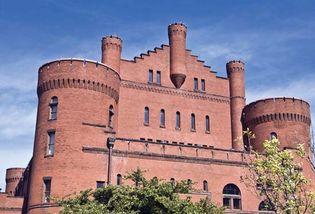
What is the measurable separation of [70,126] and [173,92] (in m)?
14.3

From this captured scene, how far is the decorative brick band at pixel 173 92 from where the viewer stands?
45281 mm

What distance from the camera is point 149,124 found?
45.0 m

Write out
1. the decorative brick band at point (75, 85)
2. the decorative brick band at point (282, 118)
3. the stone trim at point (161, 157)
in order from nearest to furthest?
the stone trim at point (161, 157)
the decorative brick band at point (75, 85)
the decorative brick band at point (282, 118)

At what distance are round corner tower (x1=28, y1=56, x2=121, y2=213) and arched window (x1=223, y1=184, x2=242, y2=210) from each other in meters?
10.8

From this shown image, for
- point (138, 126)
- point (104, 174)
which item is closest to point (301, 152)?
point (104, 174)

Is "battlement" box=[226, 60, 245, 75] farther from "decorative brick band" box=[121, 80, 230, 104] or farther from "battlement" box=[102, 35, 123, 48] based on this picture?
"battlement" box=[102, 35, 123, 48]

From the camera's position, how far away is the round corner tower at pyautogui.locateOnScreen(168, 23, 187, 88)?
155ft

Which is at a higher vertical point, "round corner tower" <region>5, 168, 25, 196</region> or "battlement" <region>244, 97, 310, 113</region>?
"battlement" <region>244, 97, 310, 113</region>

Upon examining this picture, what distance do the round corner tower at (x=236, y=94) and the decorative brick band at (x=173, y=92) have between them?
0.95 meters

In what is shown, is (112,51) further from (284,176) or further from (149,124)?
(284,176)

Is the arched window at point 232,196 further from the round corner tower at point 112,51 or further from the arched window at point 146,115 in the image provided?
the round corner tower at point 112,51

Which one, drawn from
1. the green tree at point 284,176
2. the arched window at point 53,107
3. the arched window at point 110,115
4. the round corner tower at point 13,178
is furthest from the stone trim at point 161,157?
the round corner tower at point 13,178

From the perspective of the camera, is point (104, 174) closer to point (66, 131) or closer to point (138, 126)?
point (66, 131)

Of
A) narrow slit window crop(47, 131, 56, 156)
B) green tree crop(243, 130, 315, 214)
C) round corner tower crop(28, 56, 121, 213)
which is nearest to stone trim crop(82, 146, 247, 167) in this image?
round corner tower crop(28, 56, 121, 213)
